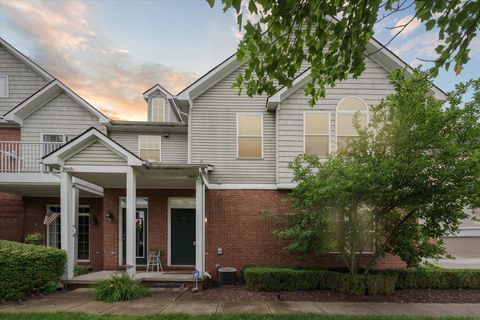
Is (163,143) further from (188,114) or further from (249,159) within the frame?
(249,159)

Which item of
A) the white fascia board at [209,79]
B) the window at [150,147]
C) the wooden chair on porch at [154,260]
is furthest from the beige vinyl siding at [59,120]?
the wooden chair on porch at [154,260]

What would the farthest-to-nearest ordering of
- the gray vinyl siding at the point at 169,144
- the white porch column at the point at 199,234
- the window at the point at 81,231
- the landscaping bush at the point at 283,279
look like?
the window at the point at 81,231 < the gray vinyl siding at the point at 169,144 < the white porch column at the point at 199,234 < the landscaping bush at the point at 283,279

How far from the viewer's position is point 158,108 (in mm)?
15156

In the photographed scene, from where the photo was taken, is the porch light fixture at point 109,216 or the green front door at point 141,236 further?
the green front door at point 141,236

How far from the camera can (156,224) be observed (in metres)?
12.0

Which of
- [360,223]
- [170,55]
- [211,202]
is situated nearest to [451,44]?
[360,223]

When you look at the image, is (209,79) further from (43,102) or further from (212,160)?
(43,102)

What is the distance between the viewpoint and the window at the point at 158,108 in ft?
49.5

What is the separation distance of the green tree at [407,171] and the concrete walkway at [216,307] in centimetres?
174

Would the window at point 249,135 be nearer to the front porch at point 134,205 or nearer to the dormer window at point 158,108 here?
→ the front porch at point 134,205

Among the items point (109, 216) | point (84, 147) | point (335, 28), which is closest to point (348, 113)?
point (335, 28)

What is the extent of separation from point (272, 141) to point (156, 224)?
17.9 ft

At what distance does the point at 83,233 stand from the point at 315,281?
10160 mm

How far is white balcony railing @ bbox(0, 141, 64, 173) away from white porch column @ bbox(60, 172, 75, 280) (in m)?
2.85
